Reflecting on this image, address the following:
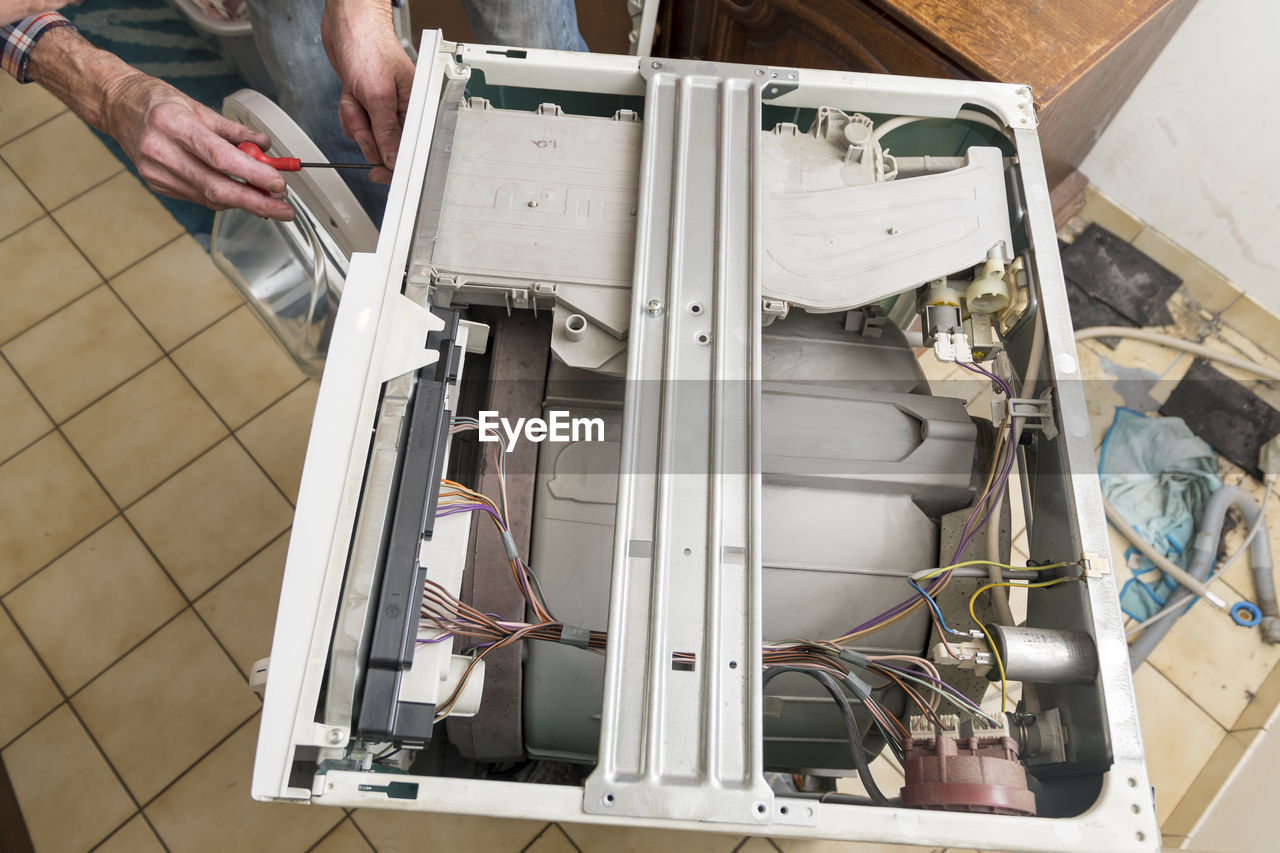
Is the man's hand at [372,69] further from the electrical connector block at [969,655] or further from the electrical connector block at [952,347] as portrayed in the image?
the electrical connector block at [969,655]

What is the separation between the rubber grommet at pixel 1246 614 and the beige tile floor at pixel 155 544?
0.19 feet

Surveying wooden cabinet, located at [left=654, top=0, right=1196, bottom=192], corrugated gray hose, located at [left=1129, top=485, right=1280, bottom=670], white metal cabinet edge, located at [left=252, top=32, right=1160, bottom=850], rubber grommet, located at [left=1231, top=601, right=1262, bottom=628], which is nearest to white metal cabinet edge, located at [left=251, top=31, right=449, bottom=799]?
white metal cabinet edge, located at [left=252, top=32, right=1160, bottom=850]

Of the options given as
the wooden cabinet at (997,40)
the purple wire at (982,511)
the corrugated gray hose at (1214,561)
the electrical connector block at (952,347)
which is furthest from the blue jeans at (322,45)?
the corrugated gray hose at (1214,561)

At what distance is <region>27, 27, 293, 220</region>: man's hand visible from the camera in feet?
4.77

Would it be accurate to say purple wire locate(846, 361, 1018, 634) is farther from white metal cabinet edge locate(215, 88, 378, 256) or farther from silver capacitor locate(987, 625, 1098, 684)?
white metal cabinet edge locate(215, 88, 378, 256)

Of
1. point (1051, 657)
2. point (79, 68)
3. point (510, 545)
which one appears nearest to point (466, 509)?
point (510, 545)

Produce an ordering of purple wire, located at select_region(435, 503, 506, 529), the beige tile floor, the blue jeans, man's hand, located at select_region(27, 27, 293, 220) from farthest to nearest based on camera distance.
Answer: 1. the beige tile floor
2. the blue jeans
3. man's hand, located at select_region(27, 27, 293, 220)
4. purple wire, located at select_region(435, 503, 506, 529)

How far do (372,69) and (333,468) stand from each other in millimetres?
914

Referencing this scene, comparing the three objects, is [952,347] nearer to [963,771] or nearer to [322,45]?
[963,771]

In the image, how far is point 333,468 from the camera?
1.05 m

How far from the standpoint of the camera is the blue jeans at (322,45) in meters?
1.84

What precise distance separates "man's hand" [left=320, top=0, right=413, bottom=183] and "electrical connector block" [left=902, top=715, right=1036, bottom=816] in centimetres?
135

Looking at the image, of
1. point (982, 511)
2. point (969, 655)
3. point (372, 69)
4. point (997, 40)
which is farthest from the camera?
point (997, 40)

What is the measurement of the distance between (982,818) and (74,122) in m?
3.29
